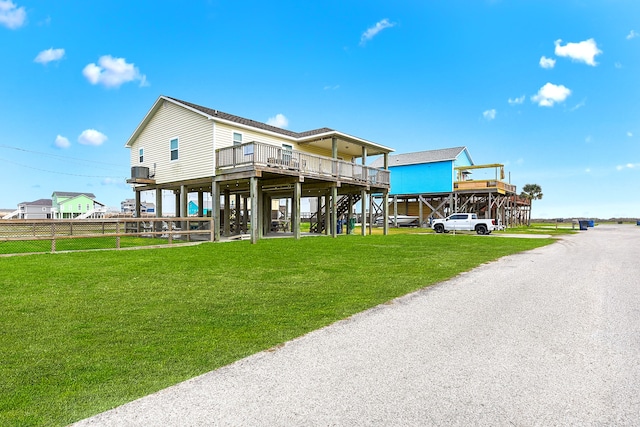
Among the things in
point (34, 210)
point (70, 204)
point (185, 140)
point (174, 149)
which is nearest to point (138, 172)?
point (174, 149)

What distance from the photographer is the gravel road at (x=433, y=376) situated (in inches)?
111

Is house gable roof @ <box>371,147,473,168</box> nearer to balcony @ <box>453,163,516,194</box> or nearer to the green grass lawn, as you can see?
balcony @ <box>453,163,516,194</box>

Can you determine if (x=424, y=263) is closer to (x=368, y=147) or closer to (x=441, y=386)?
(x=441, y=386)

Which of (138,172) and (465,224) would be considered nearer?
(138,172)

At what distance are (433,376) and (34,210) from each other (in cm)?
8801

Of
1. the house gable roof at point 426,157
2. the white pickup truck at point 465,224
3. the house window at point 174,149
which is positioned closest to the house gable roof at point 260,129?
the house window at point 174,149

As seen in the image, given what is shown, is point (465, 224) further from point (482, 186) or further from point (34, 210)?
point (34, 210)

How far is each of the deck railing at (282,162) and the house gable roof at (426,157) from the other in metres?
18.0

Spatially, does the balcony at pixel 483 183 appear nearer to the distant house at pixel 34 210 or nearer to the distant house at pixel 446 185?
the distant house at pixel 446 185

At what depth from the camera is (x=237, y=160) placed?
1931cm

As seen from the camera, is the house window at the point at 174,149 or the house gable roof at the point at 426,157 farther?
the house gable roof at the point at 426,157

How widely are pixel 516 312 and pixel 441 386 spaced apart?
3.29m

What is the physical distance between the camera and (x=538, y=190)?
2586 inches

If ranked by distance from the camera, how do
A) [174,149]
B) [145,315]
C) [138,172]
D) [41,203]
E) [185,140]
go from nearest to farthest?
[145,315], [185,140], [174,149], [138,172], [41,203]
